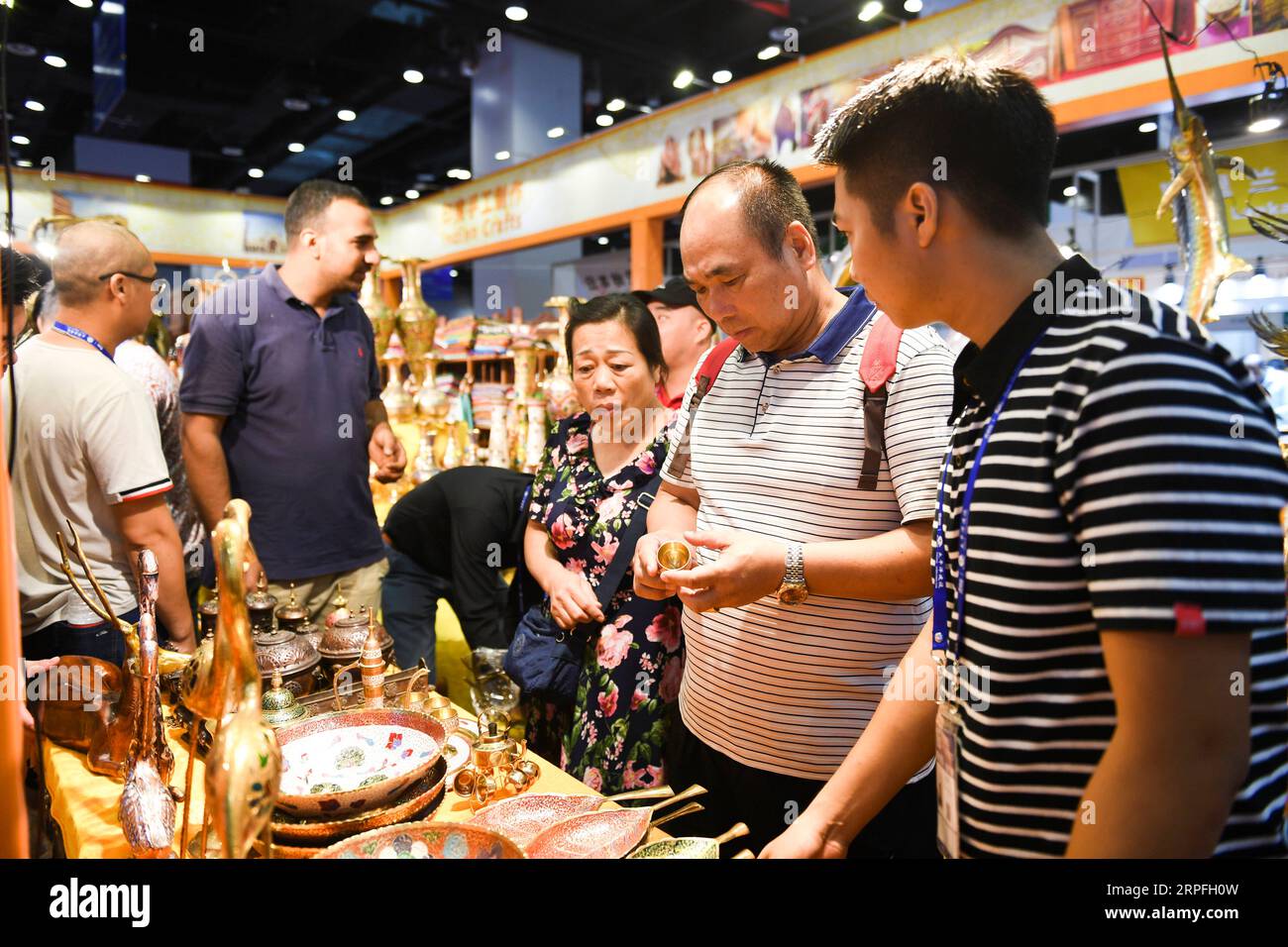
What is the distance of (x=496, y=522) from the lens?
9.34ft

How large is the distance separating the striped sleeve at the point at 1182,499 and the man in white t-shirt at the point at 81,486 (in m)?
2.09

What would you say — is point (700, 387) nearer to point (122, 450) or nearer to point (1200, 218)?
point (122, 450)

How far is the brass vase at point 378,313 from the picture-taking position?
4.72 m

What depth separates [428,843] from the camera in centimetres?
108

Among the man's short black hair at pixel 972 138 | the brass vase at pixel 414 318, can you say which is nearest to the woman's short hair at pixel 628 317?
the man's short black hair at pixel 972 138

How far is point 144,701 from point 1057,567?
1.38 m

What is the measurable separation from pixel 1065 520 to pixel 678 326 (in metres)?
2.50

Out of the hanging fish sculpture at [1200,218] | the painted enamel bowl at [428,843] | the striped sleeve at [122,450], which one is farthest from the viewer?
the hanging fish sculpture at [1200,218]

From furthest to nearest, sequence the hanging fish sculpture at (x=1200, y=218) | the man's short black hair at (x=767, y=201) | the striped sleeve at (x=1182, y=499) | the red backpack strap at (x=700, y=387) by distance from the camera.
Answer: the hanging fish sculpture at (x=1200, y=218)
the red backpack strap at (x=700, y=387)
the man's short black hair at (x=767, y=201)
the striped sleeve at (x=1182, y=499)

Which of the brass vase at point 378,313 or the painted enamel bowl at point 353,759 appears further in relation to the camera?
the brass vase at point 378,313

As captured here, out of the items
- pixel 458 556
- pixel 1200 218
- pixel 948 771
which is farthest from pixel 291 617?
pixel 1200 218

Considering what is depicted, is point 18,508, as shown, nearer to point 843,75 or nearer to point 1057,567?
point 1057,567

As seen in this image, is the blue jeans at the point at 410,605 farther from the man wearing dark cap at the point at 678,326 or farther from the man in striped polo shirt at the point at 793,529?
the man in striped polo shirt at the point at 793,529

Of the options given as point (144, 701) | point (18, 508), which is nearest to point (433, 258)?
point (18, 508)
